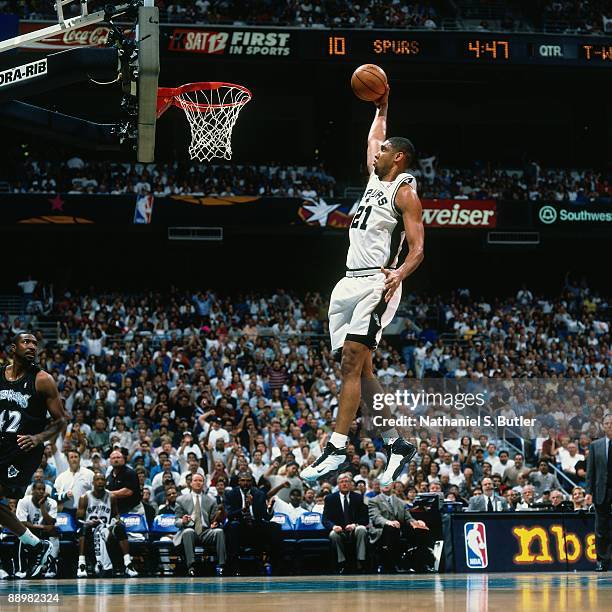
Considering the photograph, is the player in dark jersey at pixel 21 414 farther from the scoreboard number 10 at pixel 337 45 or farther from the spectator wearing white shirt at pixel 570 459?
the scoreboard number 10 at pixel 337 45

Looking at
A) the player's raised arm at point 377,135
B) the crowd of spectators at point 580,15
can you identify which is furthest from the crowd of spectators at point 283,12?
the player's raised arm at point 377,135

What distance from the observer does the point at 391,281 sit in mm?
7301

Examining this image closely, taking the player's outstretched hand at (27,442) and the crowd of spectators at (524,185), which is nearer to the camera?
the player's outstretched hand at (27,442)

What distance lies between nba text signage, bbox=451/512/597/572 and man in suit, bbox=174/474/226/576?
3.25m

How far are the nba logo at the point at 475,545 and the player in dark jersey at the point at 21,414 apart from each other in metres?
7.37

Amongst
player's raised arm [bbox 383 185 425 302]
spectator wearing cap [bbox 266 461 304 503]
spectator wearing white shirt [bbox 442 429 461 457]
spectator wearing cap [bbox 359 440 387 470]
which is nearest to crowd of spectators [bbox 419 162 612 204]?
spectator wearing white shirt [bbox 442 429 461 457]

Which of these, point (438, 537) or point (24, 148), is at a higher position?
point (24, 148)

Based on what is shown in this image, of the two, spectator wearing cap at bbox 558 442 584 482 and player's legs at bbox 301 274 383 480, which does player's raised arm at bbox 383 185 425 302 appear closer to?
player's legs at bbox 301 274 383 480

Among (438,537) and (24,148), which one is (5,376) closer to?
(438,537)

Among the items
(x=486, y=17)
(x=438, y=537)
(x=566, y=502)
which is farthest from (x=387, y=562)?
(x=486, y=17)

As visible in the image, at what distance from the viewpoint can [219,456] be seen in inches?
A: 681

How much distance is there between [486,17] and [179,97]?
2288 cm

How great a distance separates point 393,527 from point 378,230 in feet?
26.0

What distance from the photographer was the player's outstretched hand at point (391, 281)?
730 cm
